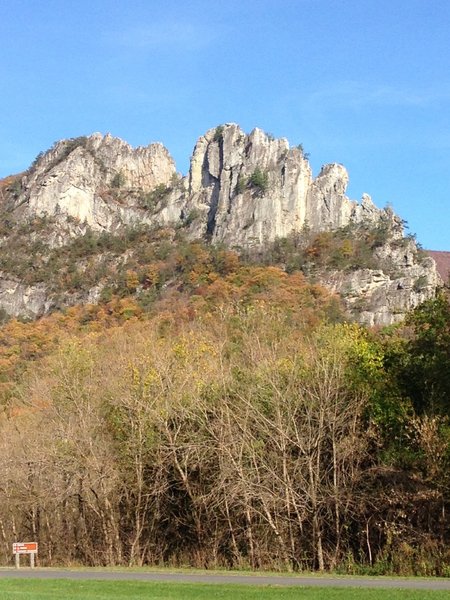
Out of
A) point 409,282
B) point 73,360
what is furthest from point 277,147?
point 73,360

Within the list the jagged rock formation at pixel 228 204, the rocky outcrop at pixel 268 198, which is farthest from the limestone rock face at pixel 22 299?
the rocky outcrop at pixel 268 198

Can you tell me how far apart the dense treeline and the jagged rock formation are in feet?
241

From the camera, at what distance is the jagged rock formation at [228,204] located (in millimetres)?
124688

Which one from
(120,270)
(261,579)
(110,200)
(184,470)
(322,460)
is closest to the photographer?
(261,579)

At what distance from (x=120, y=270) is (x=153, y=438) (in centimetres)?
11016

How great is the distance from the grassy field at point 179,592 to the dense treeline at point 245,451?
693 cm

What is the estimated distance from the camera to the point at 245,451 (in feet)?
106

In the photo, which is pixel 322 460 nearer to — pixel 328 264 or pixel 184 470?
pixel 184 470

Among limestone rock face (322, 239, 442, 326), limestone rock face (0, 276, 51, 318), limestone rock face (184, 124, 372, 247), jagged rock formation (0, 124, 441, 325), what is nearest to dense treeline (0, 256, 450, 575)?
limestone rock face (322, 239, 442, 326)

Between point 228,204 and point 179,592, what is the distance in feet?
483

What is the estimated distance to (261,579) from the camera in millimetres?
23844

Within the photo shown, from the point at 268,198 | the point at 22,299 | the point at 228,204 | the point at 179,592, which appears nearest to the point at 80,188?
the point at 228,204

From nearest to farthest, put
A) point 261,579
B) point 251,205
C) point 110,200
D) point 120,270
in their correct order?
point 261,579 → point 120,270 → point 251,205 → point 110,200

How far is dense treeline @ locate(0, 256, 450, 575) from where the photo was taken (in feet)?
96.1
